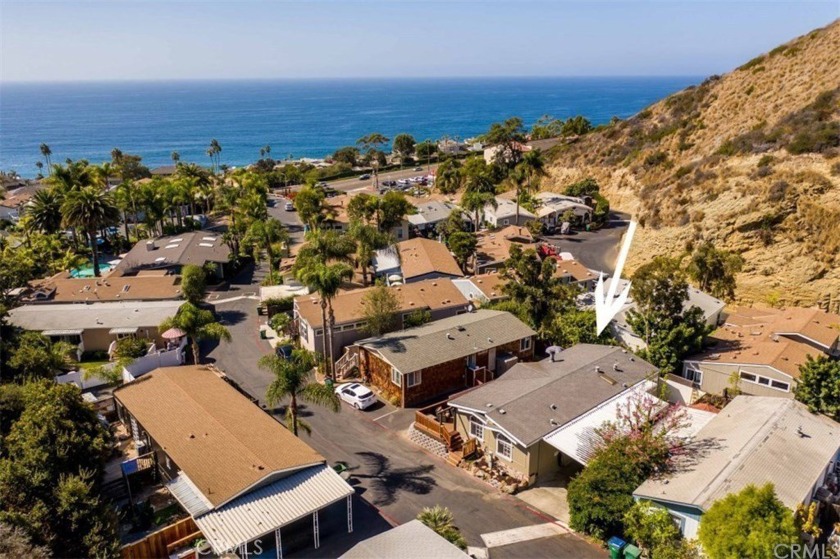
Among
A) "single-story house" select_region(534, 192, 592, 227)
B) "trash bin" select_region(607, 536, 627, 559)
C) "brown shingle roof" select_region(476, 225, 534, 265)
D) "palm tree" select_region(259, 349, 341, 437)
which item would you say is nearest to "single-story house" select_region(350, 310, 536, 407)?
"palm tree" select_region(259, 349, 341, 437)

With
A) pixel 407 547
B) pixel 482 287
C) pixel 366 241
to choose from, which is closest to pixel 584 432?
pixel 407 547

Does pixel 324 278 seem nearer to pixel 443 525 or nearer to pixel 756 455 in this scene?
pixel 443 525

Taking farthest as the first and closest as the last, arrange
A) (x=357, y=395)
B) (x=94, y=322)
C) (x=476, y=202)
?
(x=476, y=202) → (x=94, y=322) → (x=357, y=395)

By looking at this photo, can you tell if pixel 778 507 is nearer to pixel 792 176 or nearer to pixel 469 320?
pixel 469 320

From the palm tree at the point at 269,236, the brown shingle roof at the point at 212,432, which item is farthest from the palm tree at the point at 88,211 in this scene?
the brown shingle roof at the point at 212,432

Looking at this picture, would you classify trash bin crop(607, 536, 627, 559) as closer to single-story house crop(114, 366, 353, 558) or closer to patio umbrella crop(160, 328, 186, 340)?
single-story house crop(114, 366, 353, 558)

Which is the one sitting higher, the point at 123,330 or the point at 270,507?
the point at 270,507

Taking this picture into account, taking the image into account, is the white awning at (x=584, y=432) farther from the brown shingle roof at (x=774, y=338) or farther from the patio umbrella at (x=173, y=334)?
the patio umbrella at (x=173, y=334)
